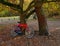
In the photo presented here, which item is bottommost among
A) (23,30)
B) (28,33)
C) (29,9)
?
(28,33)

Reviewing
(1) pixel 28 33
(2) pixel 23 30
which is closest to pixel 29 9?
(2) pixel 23 30

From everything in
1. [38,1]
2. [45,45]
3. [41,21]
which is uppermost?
[38,1]

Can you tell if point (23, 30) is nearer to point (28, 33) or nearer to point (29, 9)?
point (28, 33)

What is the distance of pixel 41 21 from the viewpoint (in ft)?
43.5

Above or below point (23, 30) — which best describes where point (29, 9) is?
above

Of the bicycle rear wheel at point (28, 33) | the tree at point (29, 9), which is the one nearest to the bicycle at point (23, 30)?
the bicycle rear wheel at point (28, 33)

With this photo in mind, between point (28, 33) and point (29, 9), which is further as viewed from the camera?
point (29, 9)

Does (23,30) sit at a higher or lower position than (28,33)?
higher

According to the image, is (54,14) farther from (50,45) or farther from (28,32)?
(50,45)

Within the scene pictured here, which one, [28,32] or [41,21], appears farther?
[41,21]

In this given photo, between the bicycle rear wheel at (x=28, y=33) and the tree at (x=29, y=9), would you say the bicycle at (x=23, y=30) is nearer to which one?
the bicycle rear wheel at (x=28, y=33)

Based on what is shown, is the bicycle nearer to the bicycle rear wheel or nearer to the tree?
the bicycle rear wheel

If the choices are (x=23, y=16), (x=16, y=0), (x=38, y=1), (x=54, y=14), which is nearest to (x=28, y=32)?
(x=23, y=16)

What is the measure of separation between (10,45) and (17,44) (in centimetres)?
44
